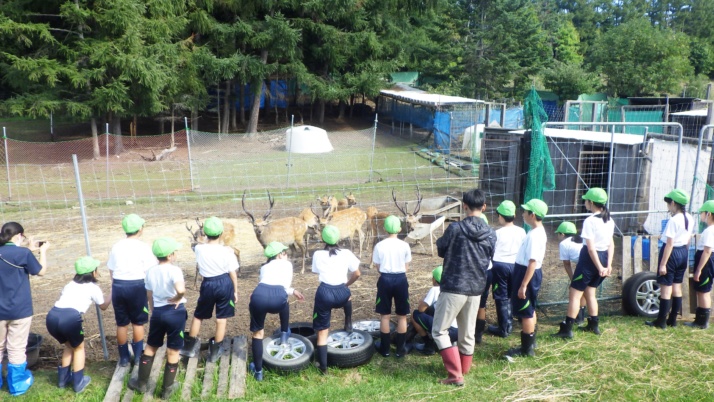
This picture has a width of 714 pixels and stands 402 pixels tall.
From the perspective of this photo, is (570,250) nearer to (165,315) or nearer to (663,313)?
(663,313)

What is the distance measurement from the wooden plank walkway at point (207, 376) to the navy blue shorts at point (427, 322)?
2.04 m

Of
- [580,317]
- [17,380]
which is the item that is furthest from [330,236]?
[580,317]

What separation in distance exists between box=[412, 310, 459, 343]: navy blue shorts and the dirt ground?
138 centimetres

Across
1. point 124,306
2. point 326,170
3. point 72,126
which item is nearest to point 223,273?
point 124,306

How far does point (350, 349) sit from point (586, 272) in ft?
9.79

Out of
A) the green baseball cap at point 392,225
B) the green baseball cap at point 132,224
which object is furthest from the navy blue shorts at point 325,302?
the green baseball cap at point 132,224

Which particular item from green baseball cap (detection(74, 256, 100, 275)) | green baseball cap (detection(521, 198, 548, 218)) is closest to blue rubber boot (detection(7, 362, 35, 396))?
green baseball cap (detection(74, 256, 100, 275))

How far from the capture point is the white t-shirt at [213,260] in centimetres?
630

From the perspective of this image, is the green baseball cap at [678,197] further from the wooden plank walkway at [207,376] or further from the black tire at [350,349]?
the wooden plank walkway at [207,376]

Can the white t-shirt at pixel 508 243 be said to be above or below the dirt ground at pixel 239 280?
above

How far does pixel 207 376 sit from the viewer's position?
619cm

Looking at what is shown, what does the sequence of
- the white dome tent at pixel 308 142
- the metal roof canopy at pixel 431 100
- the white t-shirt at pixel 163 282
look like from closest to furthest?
the white t-shirt at pixel 163 282 → the white dome tent at pixel 308 142 → the metal roof canopy at pixel 431 100

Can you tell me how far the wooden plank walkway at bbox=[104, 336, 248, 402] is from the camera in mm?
5871

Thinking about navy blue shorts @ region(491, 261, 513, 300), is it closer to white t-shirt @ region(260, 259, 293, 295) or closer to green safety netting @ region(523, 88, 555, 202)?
green safety netting @ region(523, 88, 555, 202)
